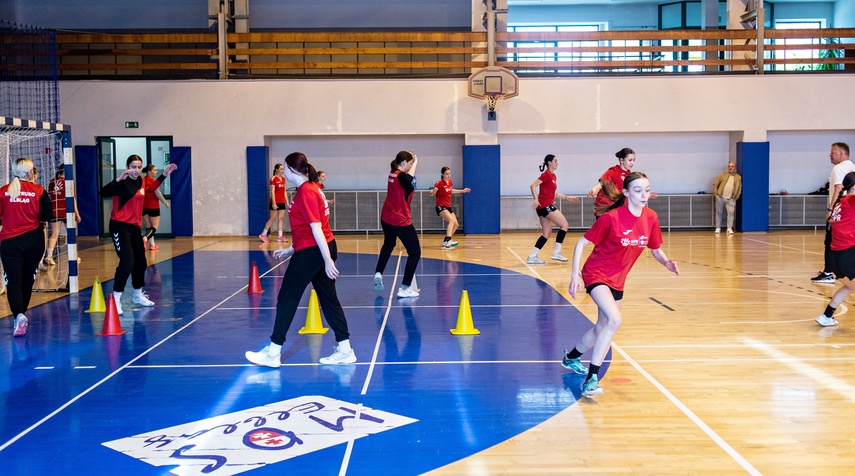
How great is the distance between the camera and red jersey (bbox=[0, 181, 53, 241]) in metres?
8.92

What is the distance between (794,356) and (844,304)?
11.7 ft

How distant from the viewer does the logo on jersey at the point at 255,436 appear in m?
5.14

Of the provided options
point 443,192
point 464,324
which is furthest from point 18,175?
point 443,192

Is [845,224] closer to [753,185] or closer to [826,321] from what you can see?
[826,321]

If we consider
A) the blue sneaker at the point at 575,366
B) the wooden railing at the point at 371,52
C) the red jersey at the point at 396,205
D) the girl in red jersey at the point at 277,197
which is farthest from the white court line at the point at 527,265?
the wooden railing at the point at 371,52

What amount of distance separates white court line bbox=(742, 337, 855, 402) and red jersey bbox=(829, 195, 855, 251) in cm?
167

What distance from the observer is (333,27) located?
2519 cm

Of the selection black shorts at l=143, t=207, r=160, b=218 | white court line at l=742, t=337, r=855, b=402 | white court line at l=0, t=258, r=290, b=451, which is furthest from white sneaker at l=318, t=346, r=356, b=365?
black shorts at l=143, t=207, r=160, b=218

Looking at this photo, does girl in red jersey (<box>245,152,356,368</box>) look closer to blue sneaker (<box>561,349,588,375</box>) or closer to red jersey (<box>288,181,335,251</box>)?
red jersey (<box>288,181,335,251</box>)

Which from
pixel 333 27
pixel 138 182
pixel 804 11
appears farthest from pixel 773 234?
pixel 138 182

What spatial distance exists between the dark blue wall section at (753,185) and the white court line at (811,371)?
1533cm

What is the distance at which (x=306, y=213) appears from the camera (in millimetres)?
7113

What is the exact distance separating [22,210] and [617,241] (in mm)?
6350

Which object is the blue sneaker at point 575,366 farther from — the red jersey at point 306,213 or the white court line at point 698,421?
the red jersey at point 306,213
